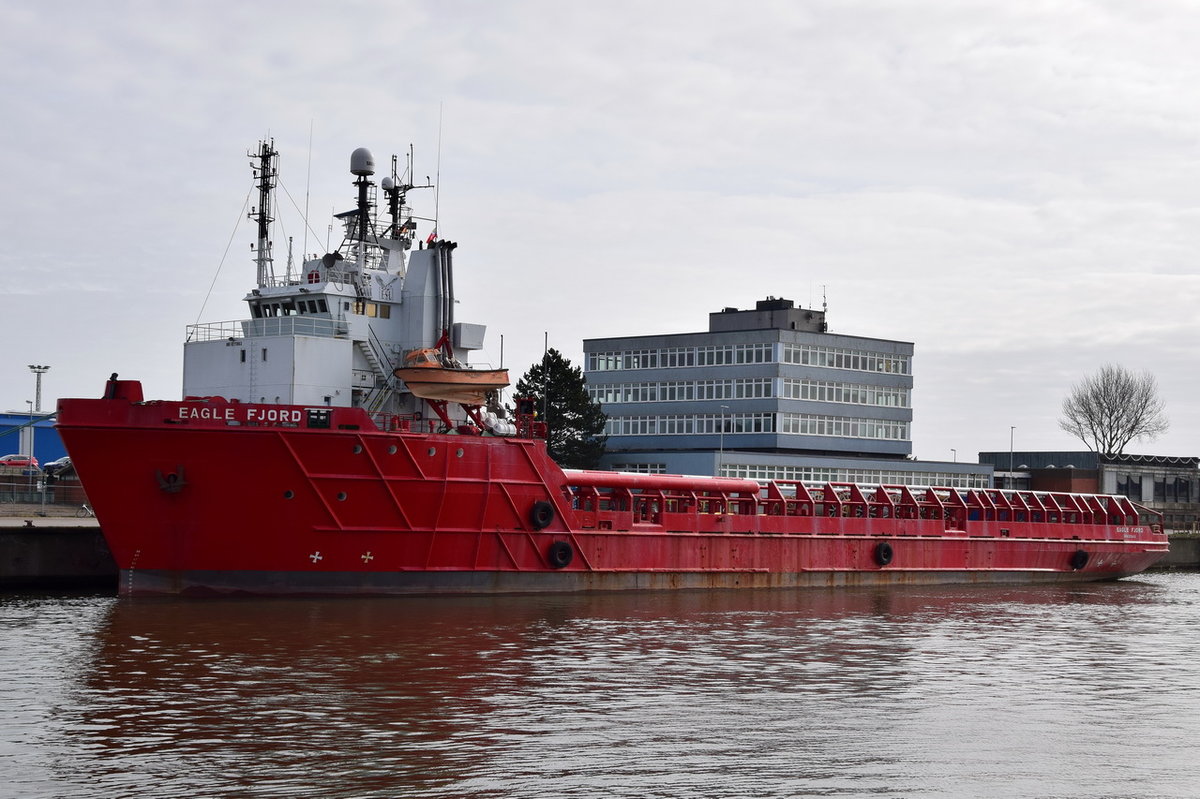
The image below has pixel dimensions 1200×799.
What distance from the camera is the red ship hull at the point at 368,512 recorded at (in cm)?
2834

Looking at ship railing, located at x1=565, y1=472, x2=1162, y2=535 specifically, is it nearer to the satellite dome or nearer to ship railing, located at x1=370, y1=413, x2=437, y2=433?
ship railing, located at x1=370, y1=413, x2=437, y2=433

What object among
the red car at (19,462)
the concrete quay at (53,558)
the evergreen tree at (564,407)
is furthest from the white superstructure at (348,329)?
the evergreen tree at (564,407)

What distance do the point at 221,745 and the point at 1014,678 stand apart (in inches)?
477

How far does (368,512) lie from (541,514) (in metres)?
4.26

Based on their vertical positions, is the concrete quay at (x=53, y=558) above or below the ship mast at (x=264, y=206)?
below

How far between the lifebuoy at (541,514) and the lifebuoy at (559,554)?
595mm

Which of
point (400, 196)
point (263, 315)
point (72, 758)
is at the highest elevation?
point (400, 196)

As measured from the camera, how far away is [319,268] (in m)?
36.8

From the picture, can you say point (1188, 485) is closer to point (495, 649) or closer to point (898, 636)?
point (898, 636)

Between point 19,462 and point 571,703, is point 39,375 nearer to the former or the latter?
point 19,462

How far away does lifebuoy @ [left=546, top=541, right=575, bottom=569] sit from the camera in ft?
106

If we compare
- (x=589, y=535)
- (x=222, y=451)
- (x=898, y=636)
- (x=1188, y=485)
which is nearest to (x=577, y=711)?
(x=898, y=636)

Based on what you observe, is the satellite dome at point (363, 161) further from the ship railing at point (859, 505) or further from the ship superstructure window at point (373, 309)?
the ship railing at point (859, 505)

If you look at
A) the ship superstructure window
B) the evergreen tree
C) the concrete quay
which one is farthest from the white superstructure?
the evergreen tree
